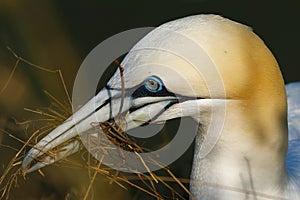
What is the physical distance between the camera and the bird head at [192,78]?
7.54 ft

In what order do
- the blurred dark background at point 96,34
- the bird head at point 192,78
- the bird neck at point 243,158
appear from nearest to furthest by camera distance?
1. the bird head at point 192,78
2. the bird neck at point 243,158
3. the blurred dark background at point 96,34

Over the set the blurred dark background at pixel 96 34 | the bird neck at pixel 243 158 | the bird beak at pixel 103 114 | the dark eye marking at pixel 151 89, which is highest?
the dark eye marking at pixel 151 89

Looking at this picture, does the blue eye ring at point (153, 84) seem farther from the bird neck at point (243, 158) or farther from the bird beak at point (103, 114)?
the bird neck at point (243, 158)

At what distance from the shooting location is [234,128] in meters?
2.41

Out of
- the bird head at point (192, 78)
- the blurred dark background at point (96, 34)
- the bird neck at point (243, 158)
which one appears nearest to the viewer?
the bird head at point (192, 78)

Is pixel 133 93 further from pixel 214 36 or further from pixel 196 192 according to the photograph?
pixel 196 192

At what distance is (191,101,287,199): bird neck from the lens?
240 cm

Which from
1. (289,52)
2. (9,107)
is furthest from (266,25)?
(9,107)

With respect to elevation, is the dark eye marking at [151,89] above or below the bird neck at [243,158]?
above

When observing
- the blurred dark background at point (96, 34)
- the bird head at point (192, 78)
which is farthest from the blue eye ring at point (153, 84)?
the blurred dark background at point (96, 34)

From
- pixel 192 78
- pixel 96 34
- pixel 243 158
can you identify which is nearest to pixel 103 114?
pixel 192 78

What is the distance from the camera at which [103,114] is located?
2.45 metres

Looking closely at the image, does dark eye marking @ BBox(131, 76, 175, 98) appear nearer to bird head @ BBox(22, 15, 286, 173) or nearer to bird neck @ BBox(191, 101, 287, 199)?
bird head @ BBox(22, 15, 286, 173)

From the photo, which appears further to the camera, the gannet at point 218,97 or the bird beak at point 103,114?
the bird beak at point 103,114
